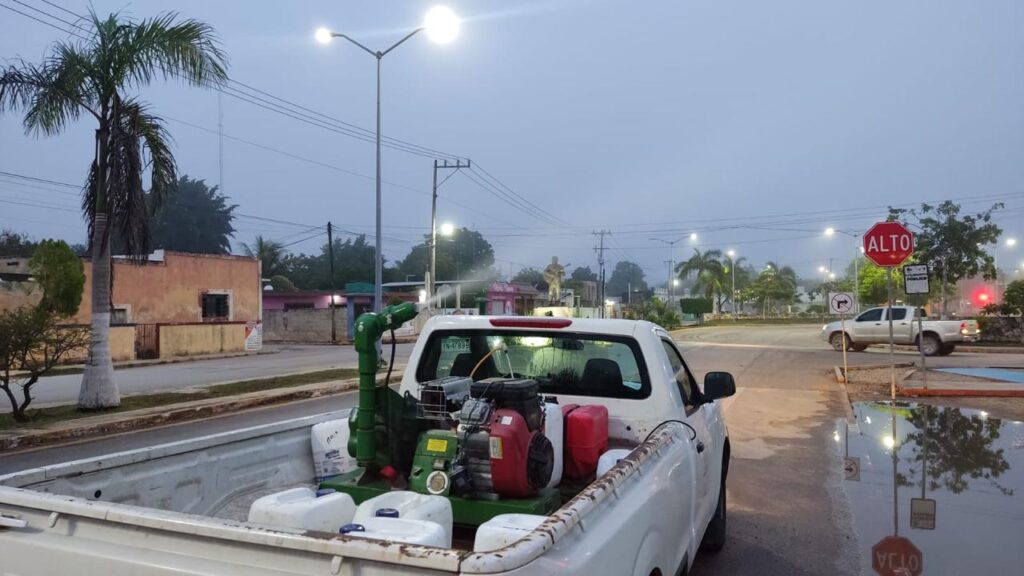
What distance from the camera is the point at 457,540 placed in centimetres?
312

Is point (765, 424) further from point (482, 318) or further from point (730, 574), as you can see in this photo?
point (482, 318)

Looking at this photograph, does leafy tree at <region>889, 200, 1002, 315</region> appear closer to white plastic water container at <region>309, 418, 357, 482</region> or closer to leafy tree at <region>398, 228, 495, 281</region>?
white plastic water container at <region>309, 418, 357, 482</region>

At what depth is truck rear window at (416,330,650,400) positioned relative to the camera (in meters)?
4.11

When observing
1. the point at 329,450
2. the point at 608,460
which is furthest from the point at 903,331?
the point at 329,450

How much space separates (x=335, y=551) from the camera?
72.7 inches

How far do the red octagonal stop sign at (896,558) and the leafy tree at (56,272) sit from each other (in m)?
24.9

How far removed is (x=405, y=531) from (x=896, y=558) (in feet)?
13.7

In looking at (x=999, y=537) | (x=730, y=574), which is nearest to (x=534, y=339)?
(x=730, y=574)

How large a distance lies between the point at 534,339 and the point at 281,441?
1.48 meters

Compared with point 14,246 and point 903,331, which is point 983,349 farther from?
point 14,246

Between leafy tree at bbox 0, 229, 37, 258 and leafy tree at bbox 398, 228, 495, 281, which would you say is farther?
leafy tree at bbox 398, 228, 495, 281

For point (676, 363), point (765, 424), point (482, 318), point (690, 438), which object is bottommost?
point (765, 424)

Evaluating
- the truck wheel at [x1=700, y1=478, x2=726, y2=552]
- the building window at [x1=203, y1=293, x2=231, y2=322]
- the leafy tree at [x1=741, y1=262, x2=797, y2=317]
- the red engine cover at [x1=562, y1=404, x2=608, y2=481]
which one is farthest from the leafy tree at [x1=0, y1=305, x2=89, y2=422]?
the leafy tree at [x1=741, y1=262, x2=797, y2=317]

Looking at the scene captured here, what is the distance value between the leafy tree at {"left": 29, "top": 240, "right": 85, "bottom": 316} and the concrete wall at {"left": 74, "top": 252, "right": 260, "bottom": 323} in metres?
2.63
